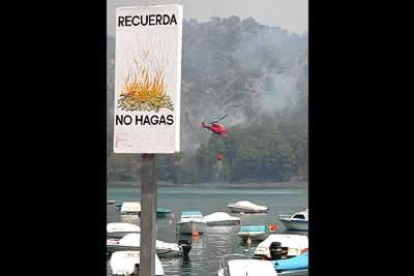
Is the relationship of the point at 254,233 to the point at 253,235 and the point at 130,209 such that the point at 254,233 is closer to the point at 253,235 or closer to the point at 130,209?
the point at 253,235

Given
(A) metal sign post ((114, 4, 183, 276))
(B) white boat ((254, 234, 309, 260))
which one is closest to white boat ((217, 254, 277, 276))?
(B) white boat ((254, 234, 309, 260))

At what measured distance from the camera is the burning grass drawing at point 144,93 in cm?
297

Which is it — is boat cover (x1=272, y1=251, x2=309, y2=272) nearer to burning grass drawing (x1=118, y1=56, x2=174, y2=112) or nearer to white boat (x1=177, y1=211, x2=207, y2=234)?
white boat (x1=177, y1=211, x2=207, y2=234)

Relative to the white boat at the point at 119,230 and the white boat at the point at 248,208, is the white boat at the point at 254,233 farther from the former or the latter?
the white boat at the point at 248,208

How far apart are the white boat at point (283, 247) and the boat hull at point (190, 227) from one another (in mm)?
6797

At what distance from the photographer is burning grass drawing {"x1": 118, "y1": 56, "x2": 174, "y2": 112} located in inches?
117

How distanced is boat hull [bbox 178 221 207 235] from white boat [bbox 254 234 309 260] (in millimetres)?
6797
